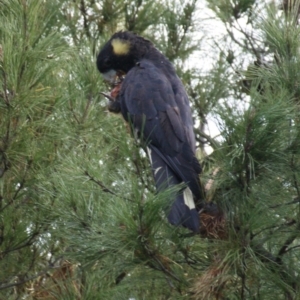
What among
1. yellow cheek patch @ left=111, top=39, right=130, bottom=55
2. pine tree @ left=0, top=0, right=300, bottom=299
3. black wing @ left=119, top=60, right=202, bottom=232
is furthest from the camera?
yellow cheek patch @ left=111, top=39, right=130, bottom=55

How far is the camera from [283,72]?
2.12 metres

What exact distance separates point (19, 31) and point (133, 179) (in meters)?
0.52

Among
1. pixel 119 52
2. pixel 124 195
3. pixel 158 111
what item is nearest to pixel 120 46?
pixel 119 52

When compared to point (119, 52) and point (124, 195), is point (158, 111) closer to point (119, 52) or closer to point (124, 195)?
point (119, 52)

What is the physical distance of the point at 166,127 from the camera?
272 centimetres

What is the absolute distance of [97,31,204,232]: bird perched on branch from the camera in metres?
2.27

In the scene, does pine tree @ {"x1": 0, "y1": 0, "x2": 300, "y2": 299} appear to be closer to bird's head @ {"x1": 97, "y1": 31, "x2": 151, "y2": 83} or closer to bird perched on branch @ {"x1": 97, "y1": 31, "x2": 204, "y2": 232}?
bird perched on branch @ {"x1": 97, "y1": 31, "x2": 204, "y2": 232}

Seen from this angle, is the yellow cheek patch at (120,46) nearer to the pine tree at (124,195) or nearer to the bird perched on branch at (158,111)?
the bird perched on branch at (158,111)

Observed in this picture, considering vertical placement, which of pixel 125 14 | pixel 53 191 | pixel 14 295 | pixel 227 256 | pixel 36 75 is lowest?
pixel 227 256

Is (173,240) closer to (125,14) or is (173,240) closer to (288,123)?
(288,123)

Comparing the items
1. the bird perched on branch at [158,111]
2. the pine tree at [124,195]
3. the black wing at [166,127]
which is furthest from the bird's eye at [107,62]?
the pine tree at [124,195]

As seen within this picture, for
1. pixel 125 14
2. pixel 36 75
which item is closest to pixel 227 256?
pixel 36 75

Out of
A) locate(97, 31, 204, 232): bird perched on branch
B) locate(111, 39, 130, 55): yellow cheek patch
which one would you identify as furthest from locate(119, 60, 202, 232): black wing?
locate(111, 39, 130, 55): yellow cheek patch

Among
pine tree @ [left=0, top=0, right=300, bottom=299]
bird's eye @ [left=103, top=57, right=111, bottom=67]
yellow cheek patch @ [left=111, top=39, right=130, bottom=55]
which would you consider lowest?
pine tree @ [left=0, top=0, right=300, bottom=299]
